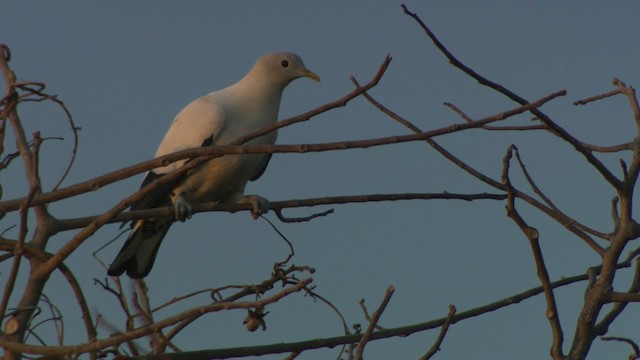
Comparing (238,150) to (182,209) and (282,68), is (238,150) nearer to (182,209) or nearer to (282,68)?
(182,209)

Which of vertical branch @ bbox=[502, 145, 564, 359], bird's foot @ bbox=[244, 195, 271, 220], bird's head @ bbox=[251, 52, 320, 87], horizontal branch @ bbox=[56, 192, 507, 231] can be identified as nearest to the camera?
vertical branch @ bbox=[502, 145, 564, 359]

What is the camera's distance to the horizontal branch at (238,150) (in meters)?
2.47

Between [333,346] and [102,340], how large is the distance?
0.84 meters

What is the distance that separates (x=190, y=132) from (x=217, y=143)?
0.71ft

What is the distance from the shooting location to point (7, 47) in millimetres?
3166

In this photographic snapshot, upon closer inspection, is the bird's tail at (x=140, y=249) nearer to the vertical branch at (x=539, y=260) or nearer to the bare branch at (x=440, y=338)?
the bare branch at (x=440, y=338)

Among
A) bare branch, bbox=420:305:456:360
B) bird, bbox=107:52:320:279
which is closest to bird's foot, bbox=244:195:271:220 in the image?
bird, bbox=107:52:320:279

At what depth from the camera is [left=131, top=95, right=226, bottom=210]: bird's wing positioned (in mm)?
5500

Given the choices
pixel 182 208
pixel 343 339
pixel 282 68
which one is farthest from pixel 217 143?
pixel 343 339

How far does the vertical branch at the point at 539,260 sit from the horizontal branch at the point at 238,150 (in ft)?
0.52

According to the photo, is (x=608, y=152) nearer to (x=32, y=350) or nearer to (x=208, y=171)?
(x=32, y=350)

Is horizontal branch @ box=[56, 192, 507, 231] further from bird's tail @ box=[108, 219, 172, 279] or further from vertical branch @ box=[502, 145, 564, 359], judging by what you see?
bird's tail @ box=[108, 219, 172, 279]

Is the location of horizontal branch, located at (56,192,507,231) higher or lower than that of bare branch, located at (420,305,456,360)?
higher

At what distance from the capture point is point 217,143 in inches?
217
